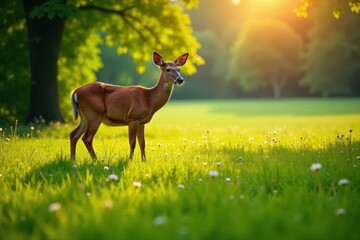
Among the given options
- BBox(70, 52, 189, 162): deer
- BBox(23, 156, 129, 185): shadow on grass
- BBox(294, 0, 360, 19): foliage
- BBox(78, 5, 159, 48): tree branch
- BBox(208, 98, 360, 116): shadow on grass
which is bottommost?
BBox(208, 98, 360, 116): shadow on grass

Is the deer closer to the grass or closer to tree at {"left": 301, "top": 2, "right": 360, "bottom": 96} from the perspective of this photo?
the grass

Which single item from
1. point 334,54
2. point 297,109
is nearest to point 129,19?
point 297,109

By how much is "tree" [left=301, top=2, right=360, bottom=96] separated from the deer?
172 ft

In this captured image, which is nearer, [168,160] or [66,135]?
[168,160]

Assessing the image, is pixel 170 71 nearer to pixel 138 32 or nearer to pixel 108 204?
pixel 108 204

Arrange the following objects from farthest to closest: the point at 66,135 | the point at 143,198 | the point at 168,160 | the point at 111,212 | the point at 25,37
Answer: the point at 25,37 → the point at 66,135 → the point at 168,160 → the point at 143,198 → the point at 111,212

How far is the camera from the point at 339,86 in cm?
5866

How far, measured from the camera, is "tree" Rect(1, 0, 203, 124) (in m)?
15.8

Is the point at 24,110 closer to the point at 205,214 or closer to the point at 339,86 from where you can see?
the point at 205,214

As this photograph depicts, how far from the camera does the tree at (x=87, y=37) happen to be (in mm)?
15766

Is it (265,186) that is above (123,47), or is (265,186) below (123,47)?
below

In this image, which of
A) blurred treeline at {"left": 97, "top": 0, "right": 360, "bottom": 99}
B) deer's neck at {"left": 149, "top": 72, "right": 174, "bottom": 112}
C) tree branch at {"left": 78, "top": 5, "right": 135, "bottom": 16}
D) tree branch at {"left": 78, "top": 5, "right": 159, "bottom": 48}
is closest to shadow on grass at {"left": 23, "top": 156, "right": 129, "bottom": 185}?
deer's neck at {"left": 149, "top": 72, "right": 174, "bottom": 112}

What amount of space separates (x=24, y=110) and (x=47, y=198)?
13.7 metres

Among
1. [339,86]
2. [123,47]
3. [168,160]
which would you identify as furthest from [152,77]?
[168,160]
